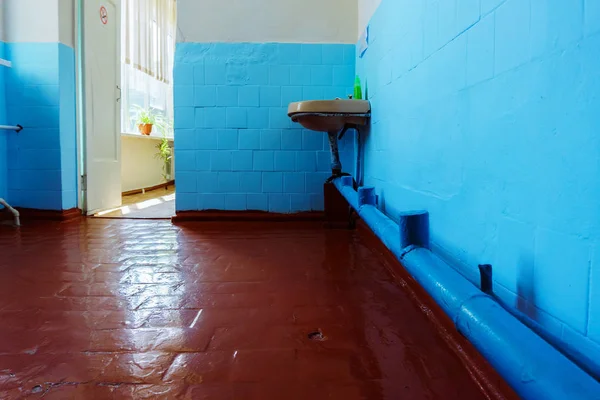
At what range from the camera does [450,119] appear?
1438mm

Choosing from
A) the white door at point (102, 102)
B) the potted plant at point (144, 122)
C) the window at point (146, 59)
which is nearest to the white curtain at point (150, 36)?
the window at point (146, 59)

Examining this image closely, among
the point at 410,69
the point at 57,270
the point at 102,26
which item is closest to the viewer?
the point at 410,69

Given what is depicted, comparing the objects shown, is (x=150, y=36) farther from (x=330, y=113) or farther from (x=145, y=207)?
(x=330, y=113)

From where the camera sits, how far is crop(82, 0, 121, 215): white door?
3871 millimetres

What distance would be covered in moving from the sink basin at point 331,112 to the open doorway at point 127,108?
1746 mm

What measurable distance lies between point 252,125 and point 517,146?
2.69m

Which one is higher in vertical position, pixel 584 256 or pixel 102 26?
pixel 102 26

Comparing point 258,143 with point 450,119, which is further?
point 258,143

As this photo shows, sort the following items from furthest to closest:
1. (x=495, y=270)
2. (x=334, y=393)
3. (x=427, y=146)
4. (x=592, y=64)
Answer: (x=427, y=146) < (x=495, y=270) < (x=334, y=393) < (x=592, y=64)

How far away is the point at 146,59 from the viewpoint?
6.12m

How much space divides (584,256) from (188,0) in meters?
3.43

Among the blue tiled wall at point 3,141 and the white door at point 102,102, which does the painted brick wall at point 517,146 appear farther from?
the blue tiled wall at point 3,141

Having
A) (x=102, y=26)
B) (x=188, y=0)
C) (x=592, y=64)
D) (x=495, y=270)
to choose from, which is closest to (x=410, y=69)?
(x=495, y=270)

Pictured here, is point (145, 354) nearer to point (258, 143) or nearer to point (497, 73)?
point (497, 73)
